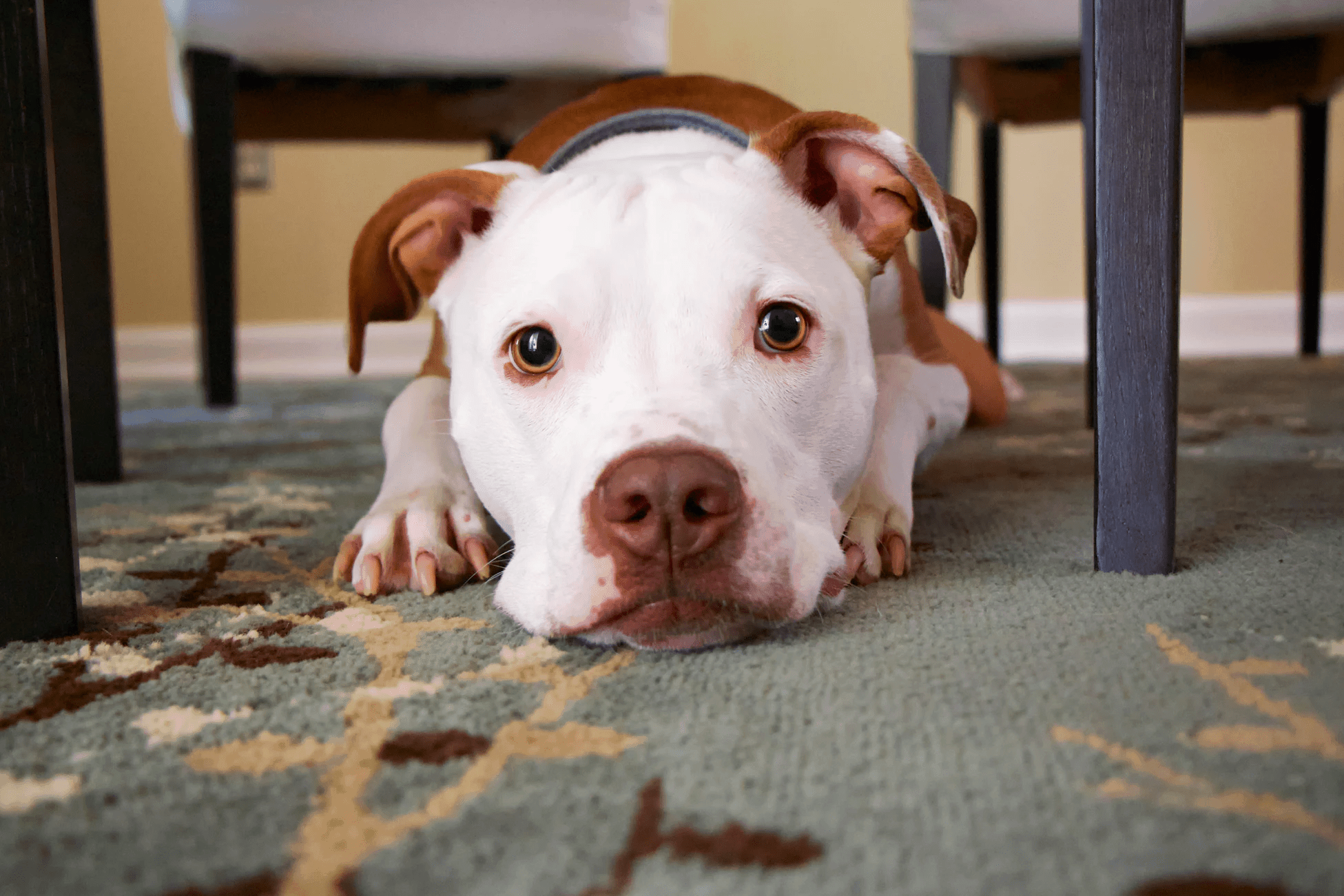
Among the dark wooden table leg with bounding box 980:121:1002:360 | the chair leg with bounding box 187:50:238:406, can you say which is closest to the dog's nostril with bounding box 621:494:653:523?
the chair leg with bounding box 187:50:238:406

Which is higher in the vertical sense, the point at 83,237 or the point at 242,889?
the point at 83,237

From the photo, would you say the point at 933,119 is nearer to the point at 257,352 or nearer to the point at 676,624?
the point at 676,624

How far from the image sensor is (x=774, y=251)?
1.03 metres

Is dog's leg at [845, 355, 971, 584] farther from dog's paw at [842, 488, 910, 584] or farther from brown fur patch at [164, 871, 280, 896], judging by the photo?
brown fur patch at [164, 871, 280, 896]

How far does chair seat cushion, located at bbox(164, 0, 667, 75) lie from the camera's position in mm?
1975

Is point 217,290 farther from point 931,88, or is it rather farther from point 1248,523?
point 1248,523

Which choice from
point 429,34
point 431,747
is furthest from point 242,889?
point 429,34

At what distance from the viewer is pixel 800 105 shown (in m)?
3.75

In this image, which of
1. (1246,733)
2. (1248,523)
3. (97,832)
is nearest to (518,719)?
(97,832)

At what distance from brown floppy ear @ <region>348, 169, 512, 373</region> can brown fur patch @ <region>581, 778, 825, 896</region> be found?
77 centimetres

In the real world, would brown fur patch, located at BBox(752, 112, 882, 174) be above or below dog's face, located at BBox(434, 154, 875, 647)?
above

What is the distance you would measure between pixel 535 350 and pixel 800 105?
9.94ft

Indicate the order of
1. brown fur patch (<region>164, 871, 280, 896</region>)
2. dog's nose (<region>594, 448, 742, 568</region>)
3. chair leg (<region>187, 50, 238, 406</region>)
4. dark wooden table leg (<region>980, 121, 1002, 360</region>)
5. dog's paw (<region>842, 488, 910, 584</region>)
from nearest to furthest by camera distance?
→ brown fur patch (<region>164, 871, 280, 896</region>)
dog's nose (<region>594, 448, 742, 568</region>)
dog's paw (<region>842, 488, 910, 584</region>)
chair leg (<region>187, 50, 238, 406</region>)
dark wooden table leg (<region>980, 121, 1002, 360</region>)

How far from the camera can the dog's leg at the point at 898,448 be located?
1.05 meters
